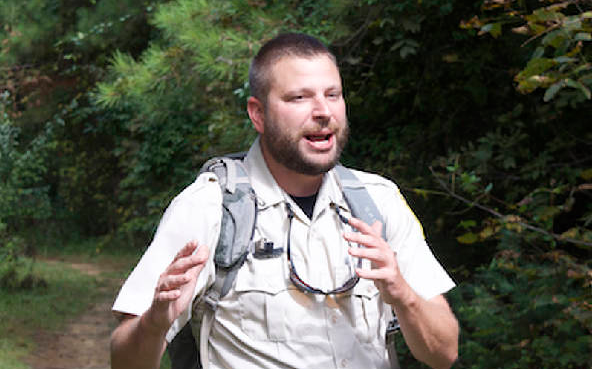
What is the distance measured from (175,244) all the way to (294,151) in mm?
412

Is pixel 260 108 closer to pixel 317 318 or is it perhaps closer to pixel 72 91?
pixel 317 318

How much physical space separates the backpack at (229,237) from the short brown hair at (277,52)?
223mm

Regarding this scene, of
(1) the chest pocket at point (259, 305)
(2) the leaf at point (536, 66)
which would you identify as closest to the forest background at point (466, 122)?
(2) the leaf at point (536, 66)

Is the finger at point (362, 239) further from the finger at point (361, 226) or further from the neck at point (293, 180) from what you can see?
the neck at point (293, 180)

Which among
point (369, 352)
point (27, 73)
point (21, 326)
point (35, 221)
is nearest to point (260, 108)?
point (369, 352)

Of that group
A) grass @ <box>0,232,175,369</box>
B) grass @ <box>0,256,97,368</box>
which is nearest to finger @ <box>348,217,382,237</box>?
grass @ <box>0,232,175,369</box>

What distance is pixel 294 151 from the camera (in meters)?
1.92

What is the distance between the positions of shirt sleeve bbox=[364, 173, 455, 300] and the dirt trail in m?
4.42

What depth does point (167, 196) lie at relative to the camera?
5.91m

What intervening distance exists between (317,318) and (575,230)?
1817 millimetres

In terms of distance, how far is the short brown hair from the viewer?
1.95 meters

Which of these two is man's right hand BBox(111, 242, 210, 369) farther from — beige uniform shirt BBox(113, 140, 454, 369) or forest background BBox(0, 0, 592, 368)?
forest background BBox(0, 0, 592, 368)

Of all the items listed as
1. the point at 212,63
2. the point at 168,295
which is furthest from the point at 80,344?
the point at 168,295

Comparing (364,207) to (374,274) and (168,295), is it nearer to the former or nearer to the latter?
(374,274)
